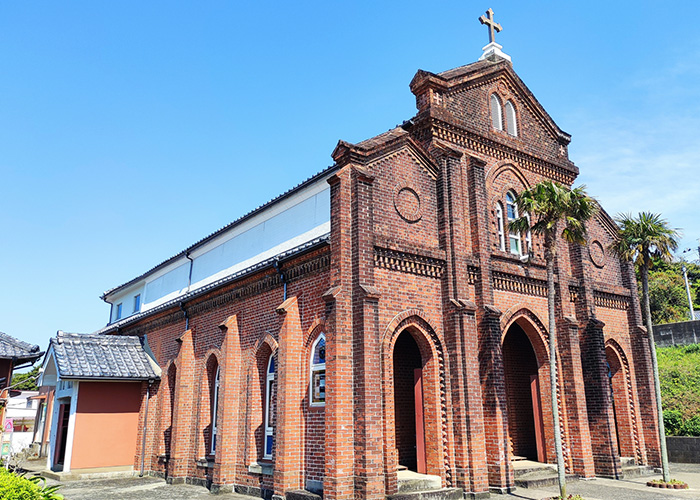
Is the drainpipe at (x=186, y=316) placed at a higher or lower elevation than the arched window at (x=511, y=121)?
lower

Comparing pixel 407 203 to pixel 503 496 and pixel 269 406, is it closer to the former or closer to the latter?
pixel 269 406

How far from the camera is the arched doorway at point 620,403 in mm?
18672

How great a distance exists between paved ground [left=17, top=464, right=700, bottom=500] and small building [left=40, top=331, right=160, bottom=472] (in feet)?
4.03

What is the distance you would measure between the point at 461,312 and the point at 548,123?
30.4ft

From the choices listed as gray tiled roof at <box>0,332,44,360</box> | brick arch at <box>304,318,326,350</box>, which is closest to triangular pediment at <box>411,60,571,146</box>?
brick arch at <box>304,318,326,350</box>

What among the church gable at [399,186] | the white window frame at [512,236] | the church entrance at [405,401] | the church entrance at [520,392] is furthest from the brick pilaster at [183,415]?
the white window frame at [512,236]

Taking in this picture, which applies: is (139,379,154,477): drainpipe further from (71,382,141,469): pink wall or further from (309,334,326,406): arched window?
(309,334,326,406): arched window

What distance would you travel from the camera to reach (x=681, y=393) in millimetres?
25234

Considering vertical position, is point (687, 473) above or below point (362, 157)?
below

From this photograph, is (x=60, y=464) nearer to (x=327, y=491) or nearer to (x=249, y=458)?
(x=249, y=458)

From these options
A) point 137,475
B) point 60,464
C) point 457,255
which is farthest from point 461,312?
point 60,464

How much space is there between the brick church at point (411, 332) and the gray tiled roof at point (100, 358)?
1.07m

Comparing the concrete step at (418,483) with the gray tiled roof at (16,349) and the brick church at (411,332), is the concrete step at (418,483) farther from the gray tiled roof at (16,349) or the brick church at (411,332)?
the gray tiled roof at (16,349)

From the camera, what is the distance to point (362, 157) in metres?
14.0
